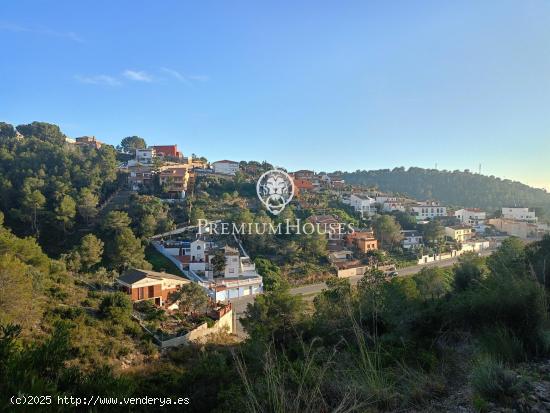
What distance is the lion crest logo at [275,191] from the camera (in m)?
32.9

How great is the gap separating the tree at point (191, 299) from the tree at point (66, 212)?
1394cm

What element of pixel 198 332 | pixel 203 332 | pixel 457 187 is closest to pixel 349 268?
pixel 203 332

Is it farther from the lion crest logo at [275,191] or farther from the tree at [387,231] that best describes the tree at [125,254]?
the tree at [387,231]

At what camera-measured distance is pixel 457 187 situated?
7062 cm

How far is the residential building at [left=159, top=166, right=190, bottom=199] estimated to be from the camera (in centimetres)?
3447

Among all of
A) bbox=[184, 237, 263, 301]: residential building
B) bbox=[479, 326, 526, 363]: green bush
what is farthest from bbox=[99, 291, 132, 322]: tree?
bbox=[479, 326, 526, 363]: green bush

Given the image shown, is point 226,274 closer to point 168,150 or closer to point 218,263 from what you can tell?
point 218,263

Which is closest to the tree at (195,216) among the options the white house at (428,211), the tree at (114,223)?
the tree at (114,223)

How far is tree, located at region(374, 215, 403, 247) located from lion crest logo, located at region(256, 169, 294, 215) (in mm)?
8588

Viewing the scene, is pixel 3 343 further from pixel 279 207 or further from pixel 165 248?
pixel 279 207

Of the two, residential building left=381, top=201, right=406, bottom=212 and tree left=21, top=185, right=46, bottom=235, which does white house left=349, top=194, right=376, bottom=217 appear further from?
tree left=21, top=185, right=46, bottom=235

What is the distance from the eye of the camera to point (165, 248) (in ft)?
77.7

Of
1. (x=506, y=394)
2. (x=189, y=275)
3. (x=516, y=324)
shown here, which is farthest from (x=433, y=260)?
(x=506, y=394)

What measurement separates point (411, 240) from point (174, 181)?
76.2 feet
